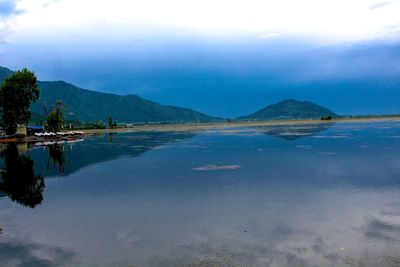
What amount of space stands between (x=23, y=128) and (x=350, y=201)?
100 meters

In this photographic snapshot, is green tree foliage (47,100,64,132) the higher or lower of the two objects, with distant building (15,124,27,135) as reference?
higher

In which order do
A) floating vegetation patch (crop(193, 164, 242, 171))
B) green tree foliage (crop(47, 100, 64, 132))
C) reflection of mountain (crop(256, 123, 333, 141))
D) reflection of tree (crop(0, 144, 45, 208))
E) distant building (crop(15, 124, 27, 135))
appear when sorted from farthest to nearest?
green tree foliage (crop(47, 100, 64, 132))
distant building (crop(15, 124, 27, 135))
reflection of mountain (crop(256, 123, 333, 141))
floating vegetation patch (crop(193, 164, 242, 171))
reflection of tree (crop(0, 144, 45, 208))

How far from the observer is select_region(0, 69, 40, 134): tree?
10538cm

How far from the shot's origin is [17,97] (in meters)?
105

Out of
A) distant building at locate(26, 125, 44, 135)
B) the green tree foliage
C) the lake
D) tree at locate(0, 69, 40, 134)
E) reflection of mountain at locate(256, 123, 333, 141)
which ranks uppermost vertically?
tree at locate(0, 69, 40, 134)

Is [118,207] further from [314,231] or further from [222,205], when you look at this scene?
[314,231]

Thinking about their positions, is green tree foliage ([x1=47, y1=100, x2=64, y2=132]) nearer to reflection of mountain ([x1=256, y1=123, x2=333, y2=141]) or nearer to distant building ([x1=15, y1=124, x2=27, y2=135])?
distant building ([x1=15, y1=124, x2=27, y2=135])

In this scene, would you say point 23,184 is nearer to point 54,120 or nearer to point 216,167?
point 216,167

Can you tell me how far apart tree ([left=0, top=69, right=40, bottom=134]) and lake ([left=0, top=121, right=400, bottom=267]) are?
75.2 m

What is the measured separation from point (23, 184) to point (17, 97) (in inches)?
3166

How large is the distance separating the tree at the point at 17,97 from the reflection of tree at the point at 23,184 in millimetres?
65575

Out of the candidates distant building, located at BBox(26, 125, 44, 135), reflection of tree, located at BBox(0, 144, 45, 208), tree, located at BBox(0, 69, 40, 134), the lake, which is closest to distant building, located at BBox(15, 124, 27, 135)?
tree, located at BBox(0, 69, 40, 134)

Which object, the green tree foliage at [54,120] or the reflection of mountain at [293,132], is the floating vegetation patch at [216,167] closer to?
the reflection of mountain at [293,132]

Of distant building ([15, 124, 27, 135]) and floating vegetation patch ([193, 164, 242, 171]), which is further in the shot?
distant building ([15, 124, 27, 135])
